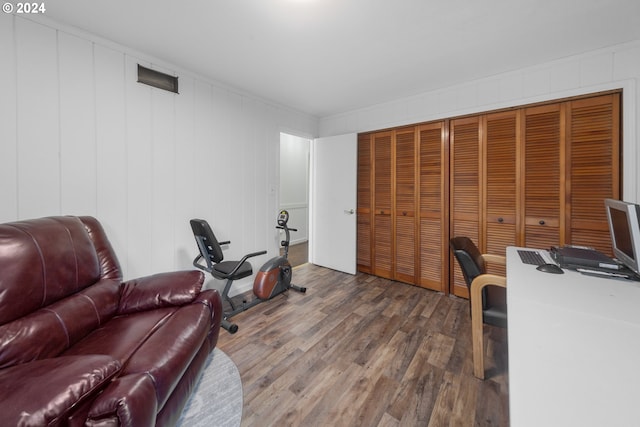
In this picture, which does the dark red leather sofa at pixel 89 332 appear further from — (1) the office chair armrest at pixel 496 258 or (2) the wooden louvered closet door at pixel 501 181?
(2) the wooden louvered closet door at pixel 501 181

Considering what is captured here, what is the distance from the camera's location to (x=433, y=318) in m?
2.46

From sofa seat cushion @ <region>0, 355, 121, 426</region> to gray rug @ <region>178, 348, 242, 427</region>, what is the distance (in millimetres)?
690

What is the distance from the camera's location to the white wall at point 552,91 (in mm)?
2053

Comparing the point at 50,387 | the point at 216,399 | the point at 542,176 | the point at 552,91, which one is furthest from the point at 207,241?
the point at 552,91

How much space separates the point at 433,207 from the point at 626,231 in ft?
5.52

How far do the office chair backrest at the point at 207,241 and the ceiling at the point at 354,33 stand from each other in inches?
60.8

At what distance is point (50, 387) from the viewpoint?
2.68 feet

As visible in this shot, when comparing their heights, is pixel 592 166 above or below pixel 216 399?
above

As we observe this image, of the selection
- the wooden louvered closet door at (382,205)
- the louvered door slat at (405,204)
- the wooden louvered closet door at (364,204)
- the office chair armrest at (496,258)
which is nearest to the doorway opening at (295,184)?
the wooden louvered closet door at (364,204)

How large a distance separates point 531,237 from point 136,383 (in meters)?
3.28

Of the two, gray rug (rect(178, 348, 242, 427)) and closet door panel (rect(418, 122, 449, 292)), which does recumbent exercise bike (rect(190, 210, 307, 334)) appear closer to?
gray rug (rect(178, 348, 242, 427))

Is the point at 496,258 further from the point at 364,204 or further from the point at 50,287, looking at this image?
the point at 50,287

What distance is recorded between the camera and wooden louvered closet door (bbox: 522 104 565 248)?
2.37 meters

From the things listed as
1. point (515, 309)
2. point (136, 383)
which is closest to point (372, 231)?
point (515, 309)
